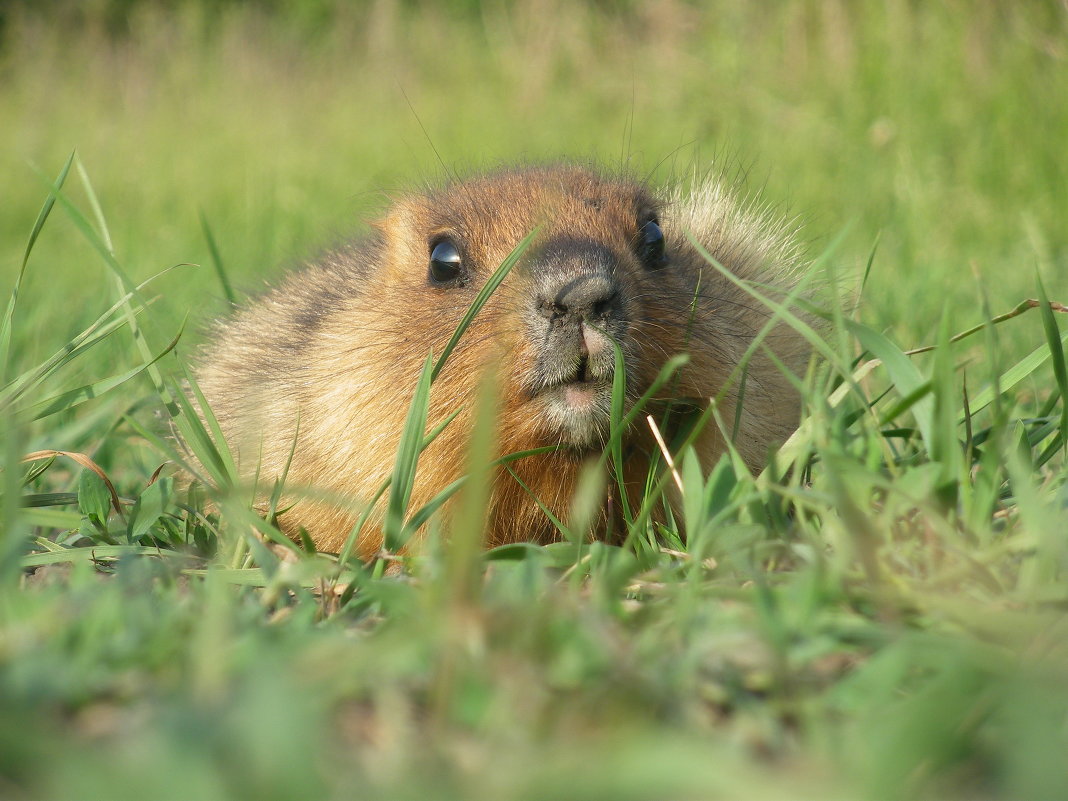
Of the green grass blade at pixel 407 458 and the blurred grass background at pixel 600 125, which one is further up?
the blurred grass background at pixel 600 125

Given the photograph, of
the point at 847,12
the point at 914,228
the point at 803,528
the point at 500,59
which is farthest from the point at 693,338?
the point at 500,59

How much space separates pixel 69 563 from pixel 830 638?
199cm

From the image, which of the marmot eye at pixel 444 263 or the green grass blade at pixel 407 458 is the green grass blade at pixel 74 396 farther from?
the marmot eye at pixel 444 263

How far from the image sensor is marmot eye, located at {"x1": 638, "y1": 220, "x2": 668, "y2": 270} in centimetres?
368

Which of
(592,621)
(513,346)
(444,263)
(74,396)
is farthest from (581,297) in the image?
(74,396)

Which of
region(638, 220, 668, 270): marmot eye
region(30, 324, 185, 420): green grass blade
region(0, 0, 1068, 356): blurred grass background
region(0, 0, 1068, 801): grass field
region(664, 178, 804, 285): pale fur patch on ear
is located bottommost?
region(0, 0, 1068, 801): grass field

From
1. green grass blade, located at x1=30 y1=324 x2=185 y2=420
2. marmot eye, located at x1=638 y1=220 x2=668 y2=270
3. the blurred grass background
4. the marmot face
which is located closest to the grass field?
green grass blade, located at x1=30 y1=324 x2=185 y2=420

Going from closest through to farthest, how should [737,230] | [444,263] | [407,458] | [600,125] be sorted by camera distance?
1. [407,458]
2. [444,263]
3. [737,230]
4. [600,125]

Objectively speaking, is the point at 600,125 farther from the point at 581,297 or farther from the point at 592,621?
the point at 592,621

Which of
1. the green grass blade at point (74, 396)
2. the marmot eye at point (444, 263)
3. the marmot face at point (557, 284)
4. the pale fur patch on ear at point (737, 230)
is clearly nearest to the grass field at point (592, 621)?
the green grass blade at point (74, 396)

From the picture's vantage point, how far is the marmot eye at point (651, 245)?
3.68 m

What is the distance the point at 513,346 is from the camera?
2971 mm

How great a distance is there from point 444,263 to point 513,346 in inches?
28.8

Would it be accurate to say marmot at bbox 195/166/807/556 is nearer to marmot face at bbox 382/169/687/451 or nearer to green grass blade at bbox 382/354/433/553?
marmot face at bbox 382/169/687/451
